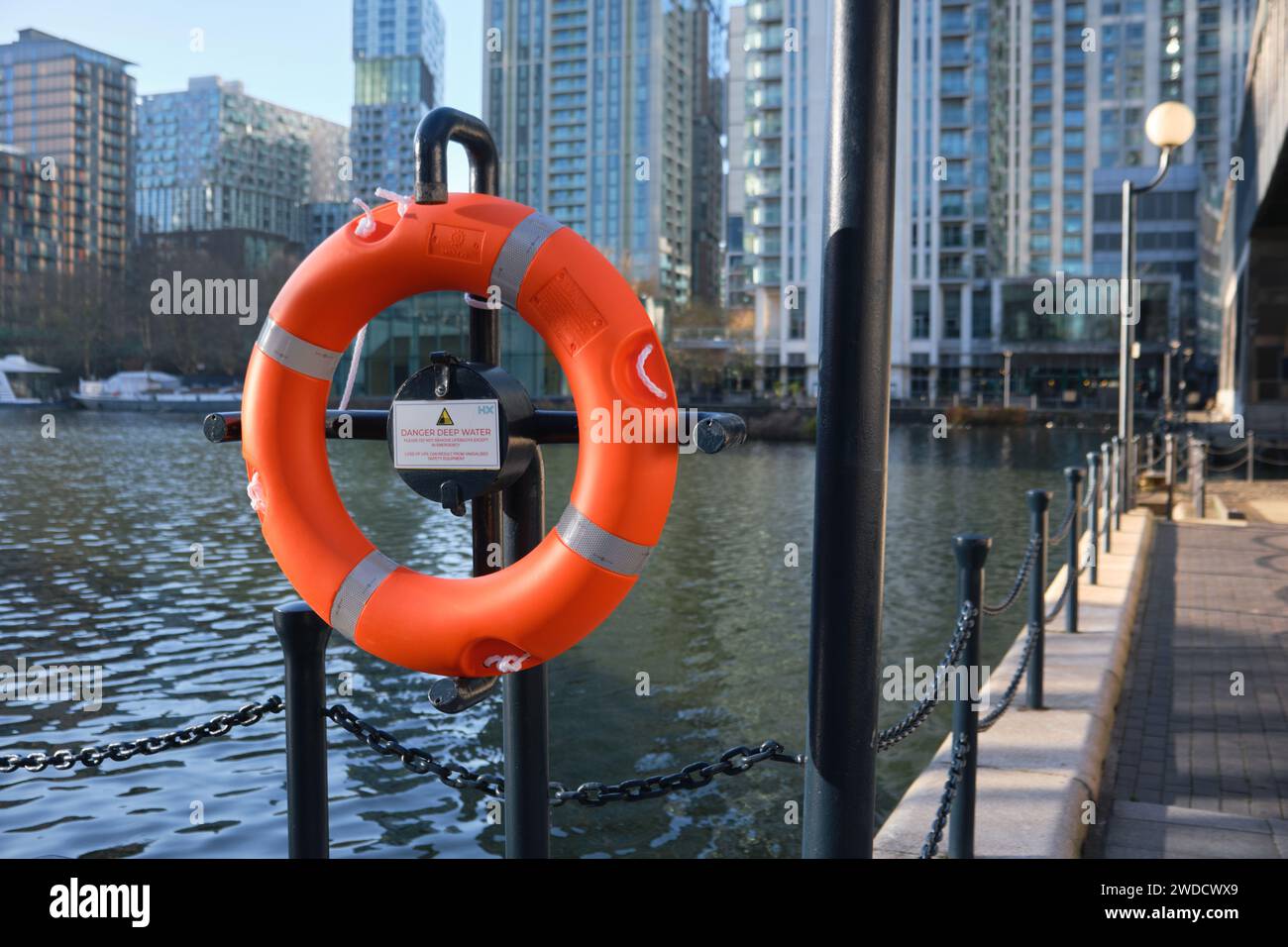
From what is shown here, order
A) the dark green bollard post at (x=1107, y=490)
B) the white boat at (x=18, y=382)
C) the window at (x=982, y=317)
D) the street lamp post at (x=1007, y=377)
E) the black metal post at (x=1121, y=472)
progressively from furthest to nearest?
the window at (x=982, y=317) → the white boat at (x=18, y=382) → the street lamp post at (x=1007, y=377) → the black metal post at (x=1121, y=472) → the dark green bollard post at (x=1107, y=490)

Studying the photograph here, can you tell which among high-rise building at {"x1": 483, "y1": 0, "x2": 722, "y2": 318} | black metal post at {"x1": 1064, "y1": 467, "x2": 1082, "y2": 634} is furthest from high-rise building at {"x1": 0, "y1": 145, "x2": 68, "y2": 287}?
black metal post at {"x1": 1064, "y1": 467, "x2": 1082, "y2": 634}

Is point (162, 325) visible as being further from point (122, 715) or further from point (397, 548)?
point (122, 715)

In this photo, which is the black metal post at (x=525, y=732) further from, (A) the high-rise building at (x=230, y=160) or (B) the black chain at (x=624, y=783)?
(A) the high-rise building at (x=230, y=160)

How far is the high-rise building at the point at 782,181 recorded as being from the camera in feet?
203

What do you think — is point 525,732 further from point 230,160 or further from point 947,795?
point 230,160

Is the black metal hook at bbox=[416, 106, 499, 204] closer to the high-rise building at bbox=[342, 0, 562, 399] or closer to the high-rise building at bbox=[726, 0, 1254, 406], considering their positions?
the high-rise building at bbox=[726, 0, 1254, 406]

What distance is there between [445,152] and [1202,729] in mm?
4152

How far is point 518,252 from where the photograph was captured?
2172 mm

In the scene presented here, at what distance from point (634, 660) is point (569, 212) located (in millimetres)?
82944

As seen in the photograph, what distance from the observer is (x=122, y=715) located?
6289 mm

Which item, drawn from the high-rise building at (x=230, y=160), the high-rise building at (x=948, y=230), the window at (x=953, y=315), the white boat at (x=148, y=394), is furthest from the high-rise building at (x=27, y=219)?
the window at (x=953, y=315)

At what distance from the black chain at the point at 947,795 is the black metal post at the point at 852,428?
968 millimetres

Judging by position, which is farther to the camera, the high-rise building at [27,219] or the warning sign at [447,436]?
the high-rise building at [27,219]

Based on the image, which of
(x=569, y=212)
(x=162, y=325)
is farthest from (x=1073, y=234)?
(x=162, y=325)
